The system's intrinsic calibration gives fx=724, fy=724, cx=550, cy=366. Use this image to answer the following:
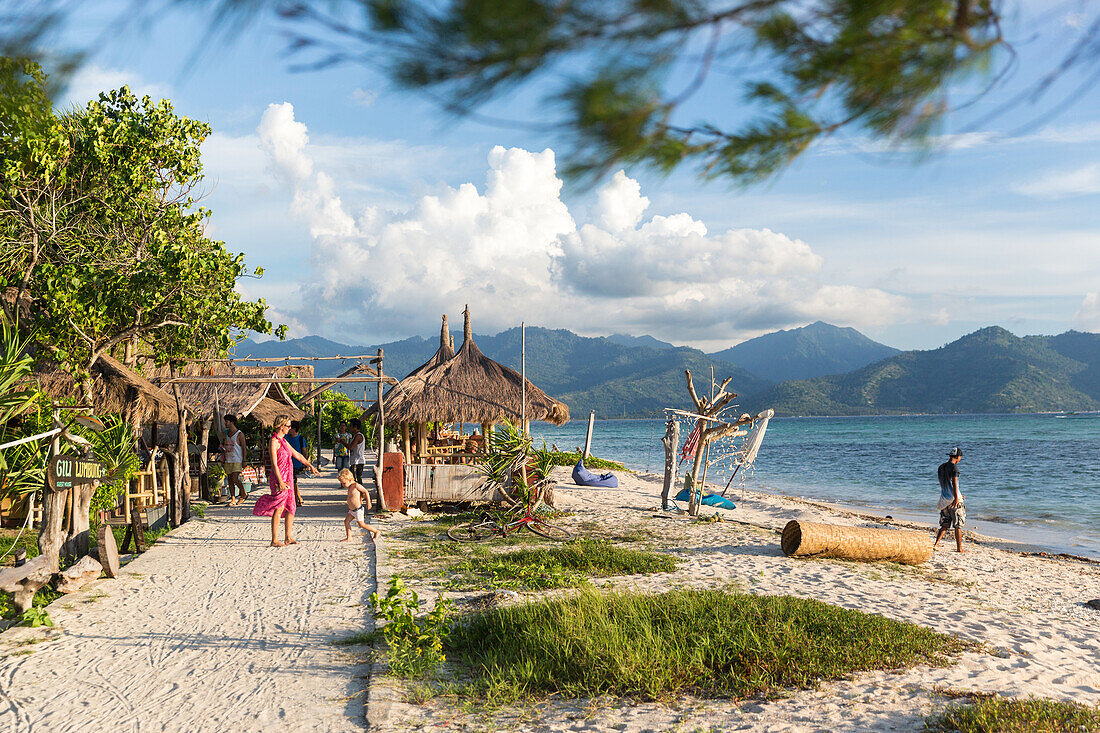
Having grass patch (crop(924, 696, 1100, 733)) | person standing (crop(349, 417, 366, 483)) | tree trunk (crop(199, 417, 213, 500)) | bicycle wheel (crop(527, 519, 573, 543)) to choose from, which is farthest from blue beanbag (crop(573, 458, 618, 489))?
grass patch (crop(924, 696, 1100, 733))

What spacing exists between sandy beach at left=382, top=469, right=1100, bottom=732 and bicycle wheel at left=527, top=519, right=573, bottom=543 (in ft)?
1.85

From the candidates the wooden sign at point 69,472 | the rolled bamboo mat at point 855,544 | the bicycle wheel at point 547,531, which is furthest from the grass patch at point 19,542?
the rolled bamboo mat at point 855,544

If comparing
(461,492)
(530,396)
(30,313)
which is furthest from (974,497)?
(30,313)

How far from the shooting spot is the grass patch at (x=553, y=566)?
7051mm

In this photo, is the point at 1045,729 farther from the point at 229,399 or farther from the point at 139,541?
the point at 229,399

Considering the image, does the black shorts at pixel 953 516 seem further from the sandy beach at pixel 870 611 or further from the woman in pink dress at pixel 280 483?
the woman in pink dress at pixel 280 483

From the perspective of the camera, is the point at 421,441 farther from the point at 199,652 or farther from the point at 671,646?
the point at 671,646

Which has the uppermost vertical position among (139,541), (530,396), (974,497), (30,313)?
(30,313)

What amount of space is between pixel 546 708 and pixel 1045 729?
256 cm

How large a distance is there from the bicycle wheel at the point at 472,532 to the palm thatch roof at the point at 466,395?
8.83 feet

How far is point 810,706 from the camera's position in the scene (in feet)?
13.6

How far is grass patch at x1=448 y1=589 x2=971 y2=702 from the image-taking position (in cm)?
440

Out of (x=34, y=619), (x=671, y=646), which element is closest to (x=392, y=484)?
(x=34, y=619)

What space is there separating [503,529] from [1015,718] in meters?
7.03
